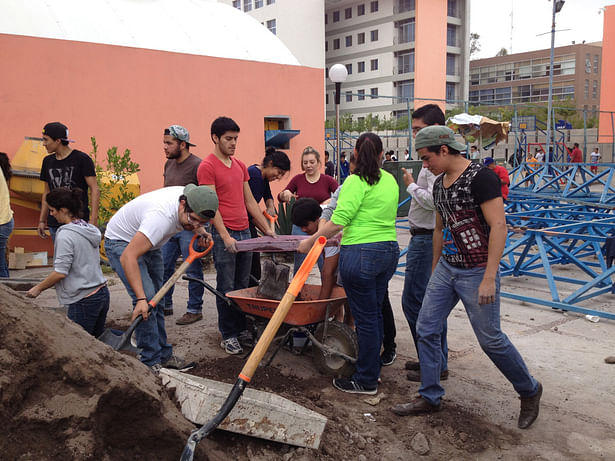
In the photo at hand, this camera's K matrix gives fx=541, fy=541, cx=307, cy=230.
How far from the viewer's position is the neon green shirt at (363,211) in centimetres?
343

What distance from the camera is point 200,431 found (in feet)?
7.88

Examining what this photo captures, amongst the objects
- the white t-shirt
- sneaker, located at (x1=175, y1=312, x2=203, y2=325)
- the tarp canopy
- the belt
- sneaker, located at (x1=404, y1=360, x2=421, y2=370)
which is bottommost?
sneaker, located at (x1=404, y1=360, x2=421, y2=370)

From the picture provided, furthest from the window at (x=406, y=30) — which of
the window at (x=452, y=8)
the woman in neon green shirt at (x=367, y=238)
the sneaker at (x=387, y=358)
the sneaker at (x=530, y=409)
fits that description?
the sneaker at (x=530, y=409)

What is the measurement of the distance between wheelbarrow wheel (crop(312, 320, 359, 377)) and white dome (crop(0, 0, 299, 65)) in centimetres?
733

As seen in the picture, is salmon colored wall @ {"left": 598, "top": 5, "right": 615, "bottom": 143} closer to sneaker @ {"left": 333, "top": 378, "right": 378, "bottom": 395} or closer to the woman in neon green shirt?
the woman in neon green shirt

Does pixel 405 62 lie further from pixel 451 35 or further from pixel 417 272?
pixel 417 272

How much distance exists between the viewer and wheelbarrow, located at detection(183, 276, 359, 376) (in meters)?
3.70

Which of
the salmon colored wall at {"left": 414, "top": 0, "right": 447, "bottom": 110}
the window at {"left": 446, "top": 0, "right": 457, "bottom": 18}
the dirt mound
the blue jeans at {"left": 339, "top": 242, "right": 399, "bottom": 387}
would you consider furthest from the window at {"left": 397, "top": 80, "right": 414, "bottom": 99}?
the dirt mound

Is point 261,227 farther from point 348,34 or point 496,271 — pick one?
point 348,34

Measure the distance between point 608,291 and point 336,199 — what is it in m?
3.88

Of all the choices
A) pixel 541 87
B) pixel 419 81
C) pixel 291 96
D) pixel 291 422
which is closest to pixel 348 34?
pixel 419 81

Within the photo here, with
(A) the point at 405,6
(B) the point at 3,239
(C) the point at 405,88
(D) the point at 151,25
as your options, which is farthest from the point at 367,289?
(A) the point at 405,6

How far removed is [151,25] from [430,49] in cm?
3664

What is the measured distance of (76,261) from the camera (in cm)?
365
